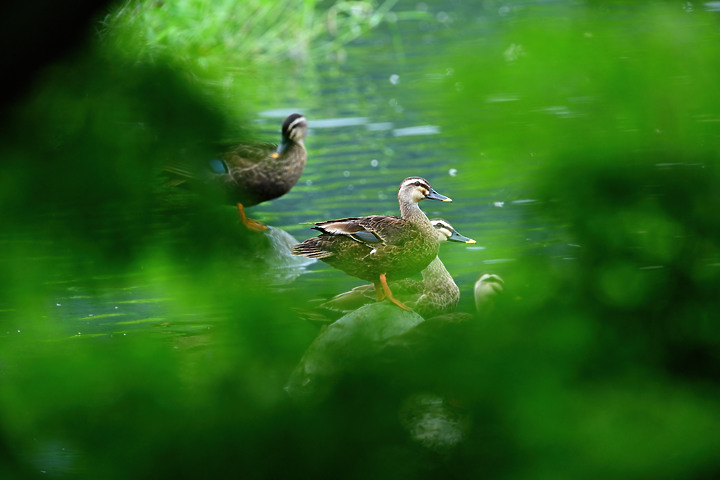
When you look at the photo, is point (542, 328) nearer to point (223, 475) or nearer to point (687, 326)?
point (687, 326)

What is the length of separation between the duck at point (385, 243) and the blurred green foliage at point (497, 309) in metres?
2.22

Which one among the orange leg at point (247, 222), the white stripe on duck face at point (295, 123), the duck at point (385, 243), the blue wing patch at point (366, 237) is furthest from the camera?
the white stripe on duck face at point (295, 123)

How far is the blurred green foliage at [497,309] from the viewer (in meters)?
0.54

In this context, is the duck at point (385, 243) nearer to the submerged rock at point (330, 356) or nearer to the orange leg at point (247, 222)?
the orange leg at point (247, 222)

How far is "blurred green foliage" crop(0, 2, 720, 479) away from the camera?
21.3 inches

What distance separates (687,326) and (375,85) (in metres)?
8.93

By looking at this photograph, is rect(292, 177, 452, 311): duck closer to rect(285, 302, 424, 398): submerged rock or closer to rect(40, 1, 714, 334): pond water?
rect(40, 1, 714, 334): pond water

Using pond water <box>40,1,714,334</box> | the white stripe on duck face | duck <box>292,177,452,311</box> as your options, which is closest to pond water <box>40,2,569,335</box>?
pond water <box>40,1,714,334</box>

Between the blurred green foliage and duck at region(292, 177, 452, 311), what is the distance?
2.22 meters

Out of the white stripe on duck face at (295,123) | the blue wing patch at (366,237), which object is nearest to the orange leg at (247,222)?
the blue wing patch at (366,237)

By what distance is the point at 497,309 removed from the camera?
56cm

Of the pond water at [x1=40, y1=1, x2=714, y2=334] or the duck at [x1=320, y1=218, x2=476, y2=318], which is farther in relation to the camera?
the duck at [x1=320, y1=218, x2=476, y2=318]

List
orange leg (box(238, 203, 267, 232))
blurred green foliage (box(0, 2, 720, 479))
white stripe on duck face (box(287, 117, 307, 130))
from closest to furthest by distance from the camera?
blurred green foliage (box(0, 2, 720, 479)) < orange leg (box(238, 203, 267, 232)) < white stripe on duck face (box(287, 117, 307, 130))

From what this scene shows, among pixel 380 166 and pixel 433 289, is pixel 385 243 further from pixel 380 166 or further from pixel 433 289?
pixel 380 166
